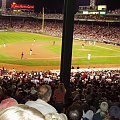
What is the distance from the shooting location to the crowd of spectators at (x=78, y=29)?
7269 centimetres

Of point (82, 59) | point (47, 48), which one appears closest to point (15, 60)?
point (82, 59)

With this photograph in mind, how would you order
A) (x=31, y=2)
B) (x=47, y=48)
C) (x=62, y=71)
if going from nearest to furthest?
1. (x=62, y=71)
2. (x=47, y=48)
3. (x=31, y=2)

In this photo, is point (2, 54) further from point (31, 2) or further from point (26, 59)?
point (31, 2)

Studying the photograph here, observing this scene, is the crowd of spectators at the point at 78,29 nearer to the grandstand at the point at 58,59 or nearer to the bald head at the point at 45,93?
the grandstand at the point at 58,59

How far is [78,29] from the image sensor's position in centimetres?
8581

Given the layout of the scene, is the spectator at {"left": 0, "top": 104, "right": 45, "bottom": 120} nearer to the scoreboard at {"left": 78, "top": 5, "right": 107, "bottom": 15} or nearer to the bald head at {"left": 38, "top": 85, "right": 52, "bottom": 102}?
the bald head at {"left": 38, "top": 85, "right": 52, "bottom": 102}

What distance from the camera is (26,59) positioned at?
131 feet

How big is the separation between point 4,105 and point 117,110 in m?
2.99

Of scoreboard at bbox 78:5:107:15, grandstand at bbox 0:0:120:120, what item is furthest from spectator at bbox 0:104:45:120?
scoreboard at bbox 78:5:107:15

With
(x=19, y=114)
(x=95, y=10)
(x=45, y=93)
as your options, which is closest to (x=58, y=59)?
(x=45, y=93)

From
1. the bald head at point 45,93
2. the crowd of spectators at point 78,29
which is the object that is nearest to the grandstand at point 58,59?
the crowd of spectators at point 78,29

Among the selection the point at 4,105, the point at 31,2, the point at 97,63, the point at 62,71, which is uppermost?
the point at 31,2

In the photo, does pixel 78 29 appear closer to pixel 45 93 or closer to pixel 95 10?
pixel 95 10

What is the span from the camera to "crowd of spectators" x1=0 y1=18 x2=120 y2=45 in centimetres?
7269
